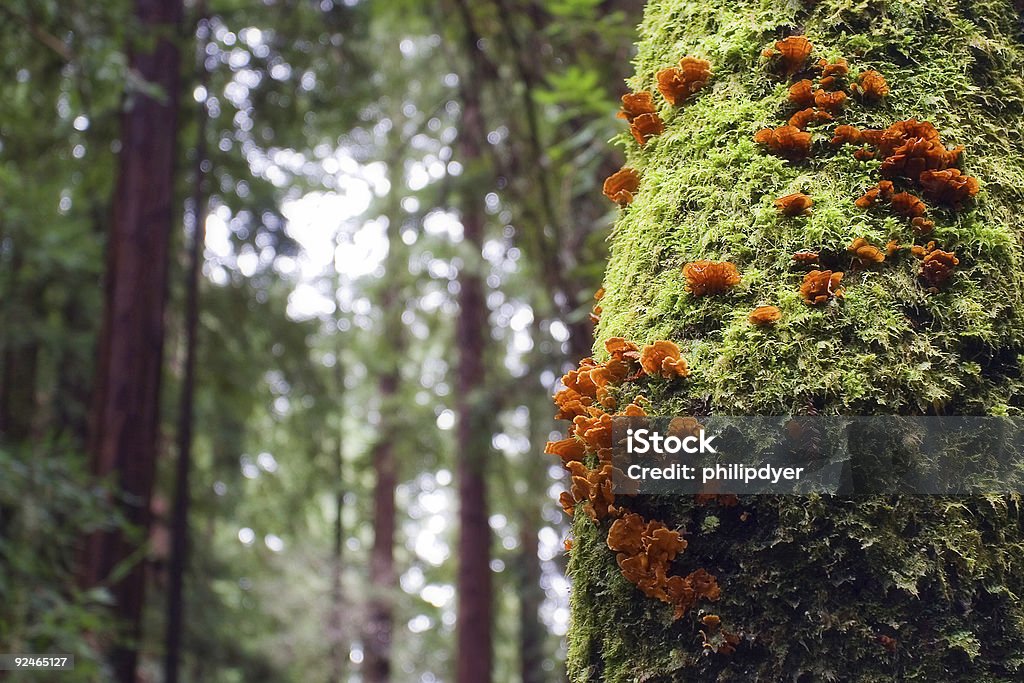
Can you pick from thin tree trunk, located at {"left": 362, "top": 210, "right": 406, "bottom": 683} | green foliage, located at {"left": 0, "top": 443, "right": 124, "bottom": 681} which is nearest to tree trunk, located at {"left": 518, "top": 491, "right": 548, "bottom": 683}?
thin tree trunk, located at {"left": 362, "top": 210, "right": 406, "bottom": 683}

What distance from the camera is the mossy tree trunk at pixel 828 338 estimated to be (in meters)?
1.06

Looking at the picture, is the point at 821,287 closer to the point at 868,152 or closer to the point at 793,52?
the point at 868,152

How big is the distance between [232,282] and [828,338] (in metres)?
7.18

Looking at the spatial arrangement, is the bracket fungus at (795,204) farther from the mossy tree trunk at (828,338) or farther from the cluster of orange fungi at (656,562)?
the cluster of orange fungi at (656,562)

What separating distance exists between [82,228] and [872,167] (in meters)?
5.61

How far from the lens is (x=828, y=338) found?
117 cm

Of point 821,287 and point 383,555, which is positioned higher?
point 821,287

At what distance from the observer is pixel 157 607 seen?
7945 millimetres

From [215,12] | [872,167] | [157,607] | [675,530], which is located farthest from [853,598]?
[157,607]

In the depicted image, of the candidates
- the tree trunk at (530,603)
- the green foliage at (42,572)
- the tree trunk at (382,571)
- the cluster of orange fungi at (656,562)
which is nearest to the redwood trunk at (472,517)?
the tree trunk at (530,603)

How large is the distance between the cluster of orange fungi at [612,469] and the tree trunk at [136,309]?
185 inches

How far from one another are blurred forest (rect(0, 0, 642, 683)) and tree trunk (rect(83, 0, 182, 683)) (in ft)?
0.05

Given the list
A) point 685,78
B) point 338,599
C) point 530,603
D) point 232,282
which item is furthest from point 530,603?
point 685,78

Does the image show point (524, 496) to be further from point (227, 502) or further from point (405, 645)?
point (405, 645)
